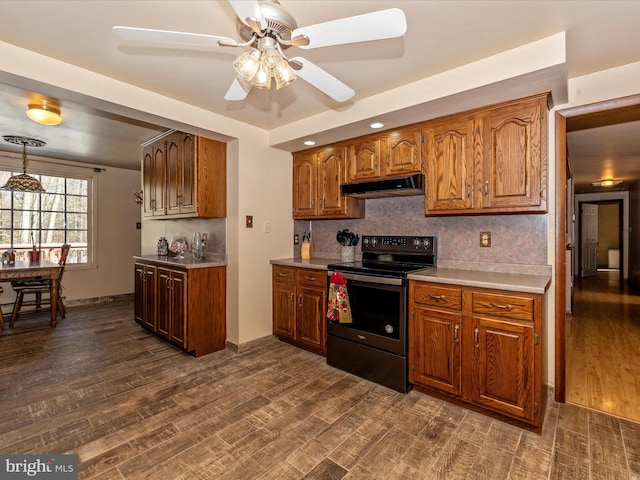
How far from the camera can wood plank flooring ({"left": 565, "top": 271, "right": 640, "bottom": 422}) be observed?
2.37 m

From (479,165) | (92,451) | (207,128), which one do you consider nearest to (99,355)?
(92,451)

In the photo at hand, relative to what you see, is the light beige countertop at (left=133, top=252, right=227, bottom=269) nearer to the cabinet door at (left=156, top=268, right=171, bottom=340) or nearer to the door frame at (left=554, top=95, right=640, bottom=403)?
the cabinet door at (left=156, top=268, right=171, bottom=340)

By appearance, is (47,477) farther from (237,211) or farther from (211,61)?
(211,61)

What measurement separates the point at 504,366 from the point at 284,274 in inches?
84.6

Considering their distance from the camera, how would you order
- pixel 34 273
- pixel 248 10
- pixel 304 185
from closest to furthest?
pixel 248 10 → pixel 304 185 → pixel 34 273

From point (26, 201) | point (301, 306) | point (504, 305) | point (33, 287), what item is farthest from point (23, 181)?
point (504, 305)

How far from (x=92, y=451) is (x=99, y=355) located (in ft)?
5.56

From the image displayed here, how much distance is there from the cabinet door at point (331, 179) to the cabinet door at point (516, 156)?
133cm

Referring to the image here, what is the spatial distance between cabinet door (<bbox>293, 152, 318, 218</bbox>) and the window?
416cm

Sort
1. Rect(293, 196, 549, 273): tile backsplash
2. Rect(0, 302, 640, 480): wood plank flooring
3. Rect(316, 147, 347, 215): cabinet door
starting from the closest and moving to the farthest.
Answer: Rect(0, 302, 640, 480): wood plank flooring → Rect(293, 196, 549, 273): tile backsplash → Rect(316, 147, 347, 215): cabinet door

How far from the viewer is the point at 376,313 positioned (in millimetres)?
2672

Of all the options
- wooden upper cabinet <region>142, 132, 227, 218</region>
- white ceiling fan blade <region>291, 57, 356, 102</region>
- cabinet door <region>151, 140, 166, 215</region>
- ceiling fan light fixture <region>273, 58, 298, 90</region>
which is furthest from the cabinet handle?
cabinet door <region>151, 140, 166, 215</region>

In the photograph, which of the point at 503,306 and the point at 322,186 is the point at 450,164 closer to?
the point at 503,306

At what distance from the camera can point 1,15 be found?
1.69 meters
